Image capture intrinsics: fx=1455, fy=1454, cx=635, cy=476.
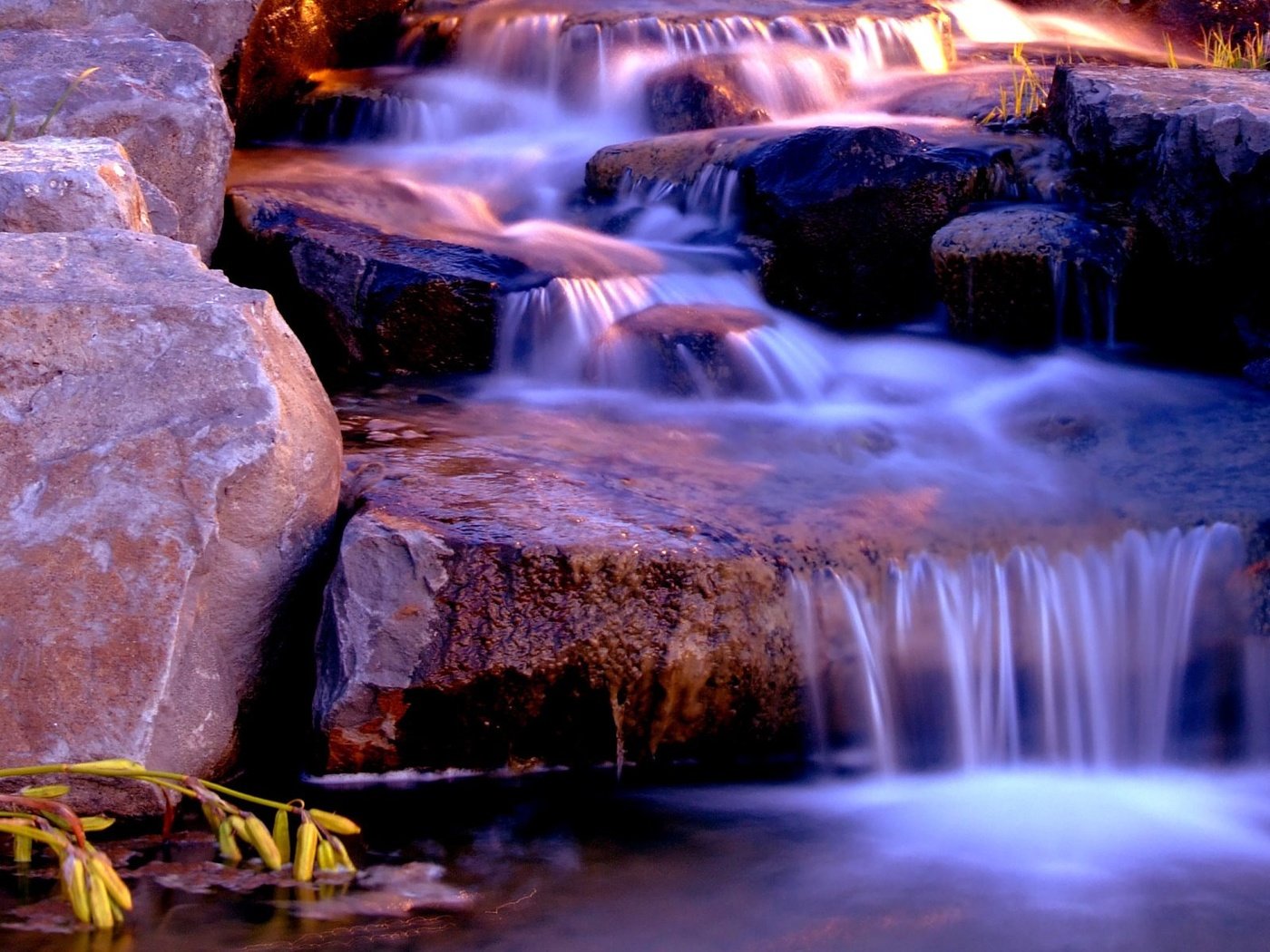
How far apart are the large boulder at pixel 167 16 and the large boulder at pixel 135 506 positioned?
3734mm

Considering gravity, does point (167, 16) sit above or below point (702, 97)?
above

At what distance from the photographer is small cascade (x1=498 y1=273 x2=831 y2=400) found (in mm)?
5297

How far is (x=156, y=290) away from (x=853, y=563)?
1797mm

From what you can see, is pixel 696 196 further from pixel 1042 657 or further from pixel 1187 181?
pixel 1042 657

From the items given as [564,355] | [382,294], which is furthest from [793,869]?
[382,294]

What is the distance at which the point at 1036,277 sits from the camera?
18.9ft

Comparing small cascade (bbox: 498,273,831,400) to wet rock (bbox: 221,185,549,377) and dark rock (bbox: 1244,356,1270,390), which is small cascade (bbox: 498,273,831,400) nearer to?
wet rock (bbox: 221,185,549,377)

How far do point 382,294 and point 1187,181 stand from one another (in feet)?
10.3

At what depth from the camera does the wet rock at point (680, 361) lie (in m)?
5.26

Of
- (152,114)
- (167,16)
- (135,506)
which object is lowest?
(135,506)

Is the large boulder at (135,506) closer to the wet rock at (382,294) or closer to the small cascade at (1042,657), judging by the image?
the small cascade at (1042,657)

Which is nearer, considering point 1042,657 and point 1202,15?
point 1042,657

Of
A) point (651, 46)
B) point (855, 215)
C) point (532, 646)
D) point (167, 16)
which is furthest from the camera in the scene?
point (651, 46)

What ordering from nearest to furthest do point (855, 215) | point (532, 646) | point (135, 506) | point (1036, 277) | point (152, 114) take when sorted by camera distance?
1. point (135, 506)
2. point (532, 646)
3. point (152, 114)
4. point (1036, 277)
5. point (855, 215)
